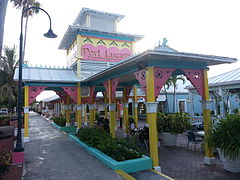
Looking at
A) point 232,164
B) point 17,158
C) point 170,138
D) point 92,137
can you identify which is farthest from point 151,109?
point 17,158

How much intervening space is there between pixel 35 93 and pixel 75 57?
3.82 m

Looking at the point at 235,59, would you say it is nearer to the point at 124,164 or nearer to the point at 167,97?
the point at 124,164

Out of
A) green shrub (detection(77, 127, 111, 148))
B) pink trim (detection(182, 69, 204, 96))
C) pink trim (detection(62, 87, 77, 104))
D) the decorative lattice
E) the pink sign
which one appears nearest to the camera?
pink trim (detection(182, 69, 204, 96))

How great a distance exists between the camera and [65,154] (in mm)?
7496

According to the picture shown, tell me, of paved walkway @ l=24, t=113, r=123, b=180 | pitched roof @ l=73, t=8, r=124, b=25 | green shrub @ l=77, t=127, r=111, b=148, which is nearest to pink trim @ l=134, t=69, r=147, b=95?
paved walkway @ l=24, t=113, r=123, b=180

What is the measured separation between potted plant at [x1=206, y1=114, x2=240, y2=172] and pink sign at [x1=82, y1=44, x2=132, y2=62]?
9.54 m

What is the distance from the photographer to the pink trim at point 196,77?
6.79 metres

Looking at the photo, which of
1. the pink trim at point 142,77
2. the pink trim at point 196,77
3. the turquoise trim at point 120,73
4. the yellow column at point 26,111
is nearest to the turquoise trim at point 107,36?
the turquoise trim at point 120,73

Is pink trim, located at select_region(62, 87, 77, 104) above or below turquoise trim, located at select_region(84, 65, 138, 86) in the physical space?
below

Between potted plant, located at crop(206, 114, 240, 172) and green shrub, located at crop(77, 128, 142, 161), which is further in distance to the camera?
green shrub, located at crop(77, 128, 142, 161)

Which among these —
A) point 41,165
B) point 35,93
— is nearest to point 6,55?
point 35,93

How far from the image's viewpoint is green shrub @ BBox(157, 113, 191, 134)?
8.84 metres

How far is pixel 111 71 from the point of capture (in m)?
8.26

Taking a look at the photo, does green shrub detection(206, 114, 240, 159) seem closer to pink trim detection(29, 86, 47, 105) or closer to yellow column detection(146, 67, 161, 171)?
yellow column detection(146, 67, 161, 171)
